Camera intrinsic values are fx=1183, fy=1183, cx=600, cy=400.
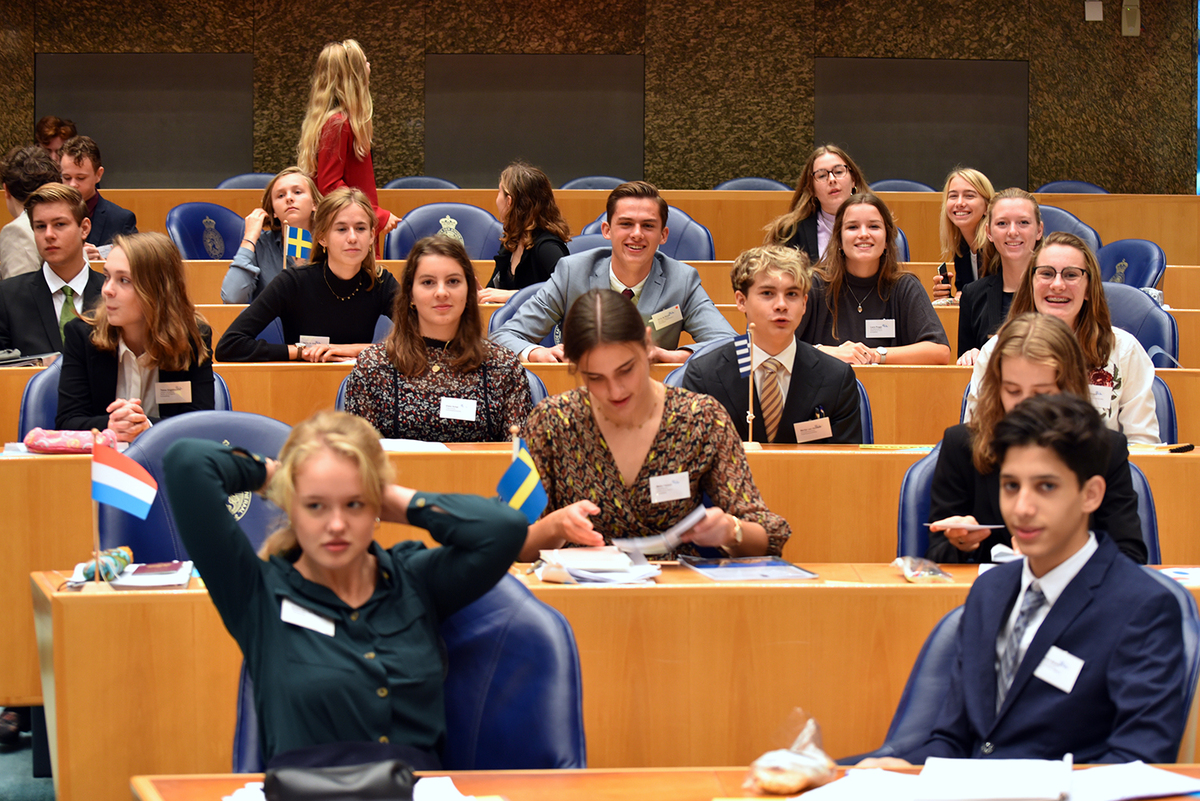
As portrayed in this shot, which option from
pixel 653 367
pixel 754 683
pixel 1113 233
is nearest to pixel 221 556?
pixel 754 683

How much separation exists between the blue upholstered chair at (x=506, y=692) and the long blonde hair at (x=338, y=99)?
383 cm

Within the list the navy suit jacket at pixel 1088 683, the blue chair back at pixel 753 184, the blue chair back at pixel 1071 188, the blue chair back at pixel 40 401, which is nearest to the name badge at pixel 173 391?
the blue chair back at pixel 40 401

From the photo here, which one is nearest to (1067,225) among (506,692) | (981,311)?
(981,311)

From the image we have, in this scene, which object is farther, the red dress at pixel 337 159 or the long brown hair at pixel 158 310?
the red dress at pixel 337 159

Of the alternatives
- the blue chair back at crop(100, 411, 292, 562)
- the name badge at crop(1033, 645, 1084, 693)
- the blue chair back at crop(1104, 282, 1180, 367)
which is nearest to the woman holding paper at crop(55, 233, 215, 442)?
the blue chair back at crop(100, 411, 292, 562)

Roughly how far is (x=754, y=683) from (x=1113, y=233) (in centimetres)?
631

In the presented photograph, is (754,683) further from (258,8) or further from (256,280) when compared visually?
(258,8)

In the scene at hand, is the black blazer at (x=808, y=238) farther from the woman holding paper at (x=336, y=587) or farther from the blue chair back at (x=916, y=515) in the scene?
the woman holding paper at (x=336, y=587)

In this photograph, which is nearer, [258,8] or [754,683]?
[754,683]

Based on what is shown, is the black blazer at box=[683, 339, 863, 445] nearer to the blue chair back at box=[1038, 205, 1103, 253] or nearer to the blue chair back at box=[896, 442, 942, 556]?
the blue chair back at box=[896, 442, 942, 556]

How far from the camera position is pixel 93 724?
2123 mm

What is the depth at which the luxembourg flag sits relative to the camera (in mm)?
2096

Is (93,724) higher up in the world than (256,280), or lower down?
lower down

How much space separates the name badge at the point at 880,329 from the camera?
4117 mm
